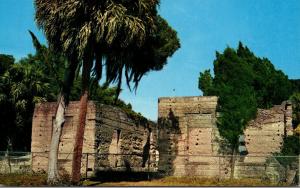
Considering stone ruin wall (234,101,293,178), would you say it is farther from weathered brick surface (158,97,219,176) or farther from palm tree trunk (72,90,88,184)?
palm tree trunk (72,90,88,184)

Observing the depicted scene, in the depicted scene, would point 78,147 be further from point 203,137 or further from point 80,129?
point 203,137

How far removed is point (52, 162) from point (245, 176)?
11177mm

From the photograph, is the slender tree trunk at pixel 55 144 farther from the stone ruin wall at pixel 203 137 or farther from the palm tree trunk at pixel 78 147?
the stone ruin wall at pixel 203 137

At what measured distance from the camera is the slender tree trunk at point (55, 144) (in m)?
19.2

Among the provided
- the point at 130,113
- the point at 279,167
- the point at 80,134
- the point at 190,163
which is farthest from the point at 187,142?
the point at 80,134

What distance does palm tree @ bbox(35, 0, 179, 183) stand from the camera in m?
19.2

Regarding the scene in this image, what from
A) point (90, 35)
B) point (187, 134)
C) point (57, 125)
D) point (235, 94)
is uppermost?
point (90, 35)

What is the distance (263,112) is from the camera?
28.2 m

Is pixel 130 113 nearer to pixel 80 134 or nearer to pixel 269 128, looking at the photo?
pixel 269 128

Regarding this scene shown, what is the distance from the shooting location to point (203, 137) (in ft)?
92.9

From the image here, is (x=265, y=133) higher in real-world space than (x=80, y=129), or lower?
higher

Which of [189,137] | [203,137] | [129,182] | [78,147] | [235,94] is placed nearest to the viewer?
[78,147]

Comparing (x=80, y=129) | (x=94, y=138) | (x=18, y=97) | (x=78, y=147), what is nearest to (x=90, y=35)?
(x=80, y=129)

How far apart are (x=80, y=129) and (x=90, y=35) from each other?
3602 millimetres
